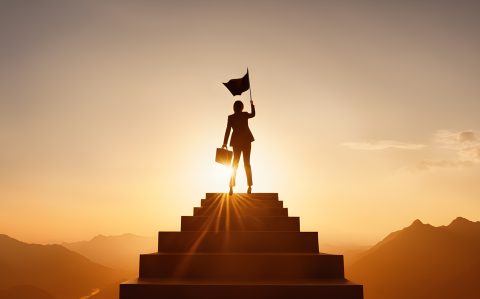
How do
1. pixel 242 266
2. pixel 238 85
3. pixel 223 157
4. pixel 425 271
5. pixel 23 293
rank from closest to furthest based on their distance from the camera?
pixel 242 266 < pixel 223 157 < pixel 238 85 < pixel 23 293 < pixel 425 271

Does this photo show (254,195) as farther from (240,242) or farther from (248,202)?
(240,242)

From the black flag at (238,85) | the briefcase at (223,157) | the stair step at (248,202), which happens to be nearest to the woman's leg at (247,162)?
the briefcase at (223,157)

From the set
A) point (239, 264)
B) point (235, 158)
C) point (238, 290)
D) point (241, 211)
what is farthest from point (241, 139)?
point (238, 290)

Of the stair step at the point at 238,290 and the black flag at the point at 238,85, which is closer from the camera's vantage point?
the stair step at the point at 238,290

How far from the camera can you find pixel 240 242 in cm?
796

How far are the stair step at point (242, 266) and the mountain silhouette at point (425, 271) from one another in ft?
545

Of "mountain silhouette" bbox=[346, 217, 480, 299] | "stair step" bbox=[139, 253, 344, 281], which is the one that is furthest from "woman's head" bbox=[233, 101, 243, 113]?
"mountain silhouette" bbox=[346, 217, 480, 299]

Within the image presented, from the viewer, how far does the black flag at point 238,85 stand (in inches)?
471

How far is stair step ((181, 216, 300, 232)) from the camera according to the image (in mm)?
8844

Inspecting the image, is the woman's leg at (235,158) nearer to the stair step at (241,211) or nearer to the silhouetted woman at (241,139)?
the silhouetted woman at (241,139)

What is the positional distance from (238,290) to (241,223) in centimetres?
258

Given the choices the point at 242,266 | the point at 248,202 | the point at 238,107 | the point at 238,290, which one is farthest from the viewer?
the point at 238,107

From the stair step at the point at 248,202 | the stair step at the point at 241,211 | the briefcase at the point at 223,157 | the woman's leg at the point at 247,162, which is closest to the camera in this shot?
the stair step at the point at 241,211

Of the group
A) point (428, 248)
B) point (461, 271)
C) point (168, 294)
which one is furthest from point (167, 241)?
point (428, 248)
